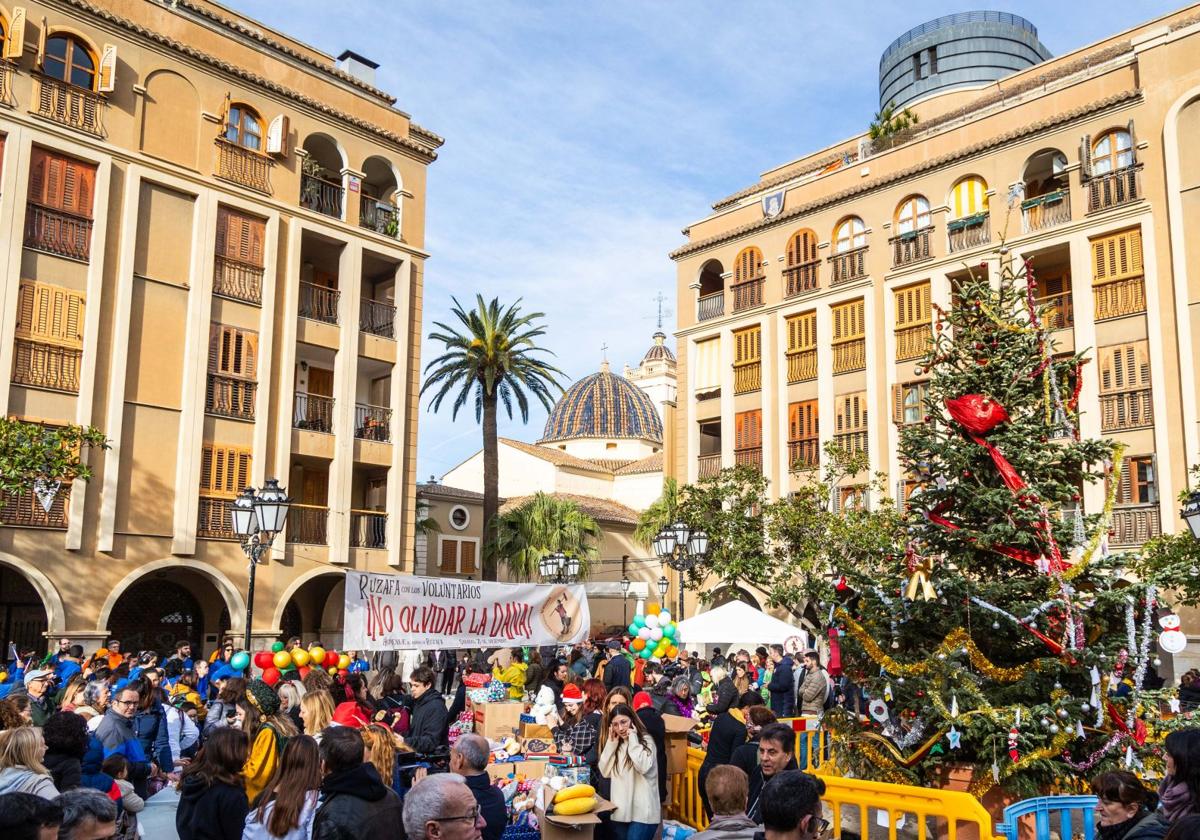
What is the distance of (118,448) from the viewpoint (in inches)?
923

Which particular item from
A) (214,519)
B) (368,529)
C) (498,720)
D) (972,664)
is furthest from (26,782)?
(368,529)

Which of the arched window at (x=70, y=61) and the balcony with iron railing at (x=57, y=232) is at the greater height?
the arched window at (x=70, y=61)

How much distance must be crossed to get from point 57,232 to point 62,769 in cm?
1993

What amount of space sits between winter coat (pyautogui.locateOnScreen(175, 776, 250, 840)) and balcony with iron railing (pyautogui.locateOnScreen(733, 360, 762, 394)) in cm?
3065

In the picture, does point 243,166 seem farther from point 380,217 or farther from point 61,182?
point 380,217

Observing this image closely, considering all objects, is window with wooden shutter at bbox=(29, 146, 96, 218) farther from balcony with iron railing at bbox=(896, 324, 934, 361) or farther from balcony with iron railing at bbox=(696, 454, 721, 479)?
balcony with iron railing at bbox=(896, 324, 934, 361)

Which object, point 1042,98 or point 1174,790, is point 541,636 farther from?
point 1042,98

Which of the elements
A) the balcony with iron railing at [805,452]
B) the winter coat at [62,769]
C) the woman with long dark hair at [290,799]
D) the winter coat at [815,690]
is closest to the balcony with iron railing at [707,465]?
the balcony with iron railing at [805,452]

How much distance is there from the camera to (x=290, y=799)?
5.62m

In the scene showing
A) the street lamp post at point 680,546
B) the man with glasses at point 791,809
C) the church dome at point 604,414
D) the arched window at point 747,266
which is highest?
the church dome at point 604,414

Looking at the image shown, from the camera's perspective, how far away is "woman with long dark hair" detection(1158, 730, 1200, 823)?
5.19 meters

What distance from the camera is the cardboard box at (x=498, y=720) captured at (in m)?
12.8

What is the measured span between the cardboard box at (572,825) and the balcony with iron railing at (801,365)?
27373 mm

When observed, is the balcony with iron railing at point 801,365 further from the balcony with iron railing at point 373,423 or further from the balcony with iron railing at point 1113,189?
the balcony with iron railing at point 373,423
